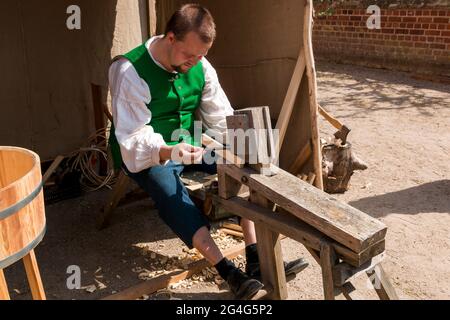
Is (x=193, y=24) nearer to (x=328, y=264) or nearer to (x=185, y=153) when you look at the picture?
(x=185, y=153)

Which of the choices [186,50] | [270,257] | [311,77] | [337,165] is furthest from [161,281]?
[337,165]

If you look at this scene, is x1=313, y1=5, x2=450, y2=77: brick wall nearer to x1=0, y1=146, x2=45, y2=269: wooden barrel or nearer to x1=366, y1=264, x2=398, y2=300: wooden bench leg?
x1=366, y1=264, x2=398, y2=300: wooden bench leg

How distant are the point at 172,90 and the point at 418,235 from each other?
214cm

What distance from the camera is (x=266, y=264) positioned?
114 inches

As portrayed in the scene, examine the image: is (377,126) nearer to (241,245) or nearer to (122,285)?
(241,245)

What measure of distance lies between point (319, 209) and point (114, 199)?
1.96 m

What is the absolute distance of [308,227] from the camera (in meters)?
2.50

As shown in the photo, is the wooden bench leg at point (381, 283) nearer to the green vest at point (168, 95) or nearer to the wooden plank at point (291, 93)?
the green vest at point (168, 95)

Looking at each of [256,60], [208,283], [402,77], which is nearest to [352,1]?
[402,77]

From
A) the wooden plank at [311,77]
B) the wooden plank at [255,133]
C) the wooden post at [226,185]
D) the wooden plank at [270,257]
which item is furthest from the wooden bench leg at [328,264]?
the wooden plank at [311,77]

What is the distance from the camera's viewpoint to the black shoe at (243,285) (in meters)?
2.78

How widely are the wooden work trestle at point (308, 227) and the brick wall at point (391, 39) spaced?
6598mm

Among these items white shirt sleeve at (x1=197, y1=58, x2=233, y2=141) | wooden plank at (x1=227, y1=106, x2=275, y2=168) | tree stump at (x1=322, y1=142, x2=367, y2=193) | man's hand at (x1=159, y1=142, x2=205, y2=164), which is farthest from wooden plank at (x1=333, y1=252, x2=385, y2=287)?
tree stump at (x1=322, y1=142, x2=367, y2=193)

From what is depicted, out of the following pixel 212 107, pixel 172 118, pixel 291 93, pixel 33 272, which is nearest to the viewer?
pixel 33 272
